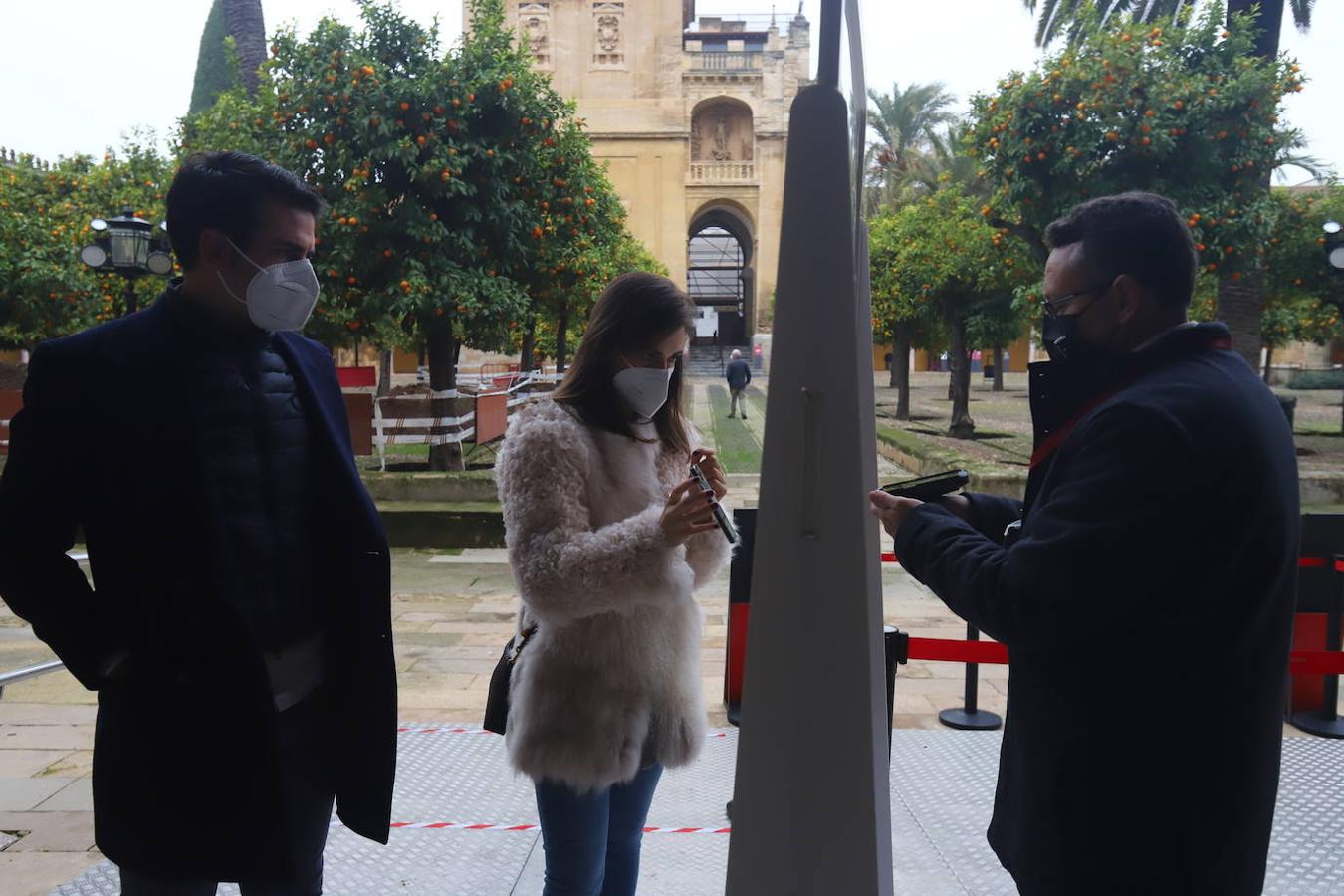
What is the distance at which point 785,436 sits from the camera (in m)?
1.79

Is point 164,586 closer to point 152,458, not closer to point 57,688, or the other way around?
point 152,458

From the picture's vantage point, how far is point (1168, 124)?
10695 mm

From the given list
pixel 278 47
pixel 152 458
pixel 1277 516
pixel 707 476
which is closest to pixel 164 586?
pixel 152 458

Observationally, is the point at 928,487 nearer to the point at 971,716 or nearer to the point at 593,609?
the point at 593,609

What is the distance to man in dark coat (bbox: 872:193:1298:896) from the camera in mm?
1552

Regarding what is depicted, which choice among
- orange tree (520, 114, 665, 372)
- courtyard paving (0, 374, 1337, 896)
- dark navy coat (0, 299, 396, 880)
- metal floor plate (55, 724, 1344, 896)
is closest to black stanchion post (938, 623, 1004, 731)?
courtyard paving (0, 374, 1337, 896)

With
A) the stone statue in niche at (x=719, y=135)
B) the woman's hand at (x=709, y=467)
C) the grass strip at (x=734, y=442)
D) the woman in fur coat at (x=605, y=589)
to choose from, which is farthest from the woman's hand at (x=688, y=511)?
the stone statue in niche at (x=719, y=135)

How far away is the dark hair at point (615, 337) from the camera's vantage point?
6.83ft

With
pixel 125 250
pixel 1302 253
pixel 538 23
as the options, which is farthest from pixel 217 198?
pixel 538 23

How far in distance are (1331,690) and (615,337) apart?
14.1 feet

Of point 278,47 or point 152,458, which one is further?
point 278,47

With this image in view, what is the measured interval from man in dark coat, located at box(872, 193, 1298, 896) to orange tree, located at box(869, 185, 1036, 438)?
50.7 ft

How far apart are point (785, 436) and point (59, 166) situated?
26.5 m

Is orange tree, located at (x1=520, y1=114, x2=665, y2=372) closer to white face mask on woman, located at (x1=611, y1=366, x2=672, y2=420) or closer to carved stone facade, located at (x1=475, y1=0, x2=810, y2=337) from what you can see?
white face mask on woman, located at (x1=611, y1=366, x2=672, y2=420)
